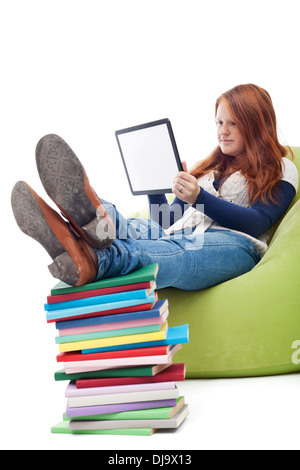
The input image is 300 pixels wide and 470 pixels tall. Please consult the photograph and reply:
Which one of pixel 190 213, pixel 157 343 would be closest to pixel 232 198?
pixel 190 213

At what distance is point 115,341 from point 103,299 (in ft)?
0.39

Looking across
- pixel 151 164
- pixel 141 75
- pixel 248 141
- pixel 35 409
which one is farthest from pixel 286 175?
pixel 141 75

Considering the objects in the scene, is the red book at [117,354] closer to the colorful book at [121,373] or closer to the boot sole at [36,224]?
the colorful book at [121,373]

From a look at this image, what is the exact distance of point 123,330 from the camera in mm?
1540

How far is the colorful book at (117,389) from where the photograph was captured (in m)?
1.52

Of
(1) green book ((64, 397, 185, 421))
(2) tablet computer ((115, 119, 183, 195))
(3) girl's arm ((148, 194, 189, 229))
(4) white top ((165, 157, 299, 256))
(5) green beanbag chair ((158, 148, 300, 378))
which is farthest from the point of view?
(3) girl's arm ((148, 194, 189, 229))

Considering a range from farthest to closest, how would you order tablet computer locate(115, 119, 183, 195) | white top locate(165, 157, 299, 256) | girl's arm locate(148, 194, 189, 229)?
girl's arm locate(148, 194, 189, 229) < white top locate(165, 157, 299, 256) < tablet computer locate(115, 119, 183, 195)

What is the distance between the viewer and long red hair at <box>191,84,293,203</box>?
87.3 inches

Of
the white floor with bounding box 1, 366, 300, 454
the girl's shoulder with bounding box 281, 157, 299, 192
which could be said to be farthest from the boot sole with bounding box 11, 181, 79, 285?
the girl's shoulder with bounding box 281, 157, 299, 192

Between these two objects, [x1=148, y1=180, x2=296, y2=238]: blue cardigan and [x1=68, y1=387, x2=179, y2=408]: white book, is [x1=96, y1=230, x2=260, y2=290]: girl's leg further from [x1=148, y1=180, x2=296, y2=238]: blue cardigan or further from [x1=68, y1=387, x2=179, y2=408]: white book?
[x1=68, y1=387, x2=179, y2=408]: white book

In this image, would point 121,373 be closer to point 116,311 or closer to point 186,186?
point 116,311

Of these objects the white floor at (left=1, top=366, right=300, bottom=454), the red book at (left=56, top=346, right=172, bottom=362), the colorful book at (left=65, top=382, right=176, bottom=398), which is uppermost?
the red book at (left=56, top=346, right=172, bottom=362)

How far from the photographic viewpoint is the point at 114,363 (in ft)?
5.07

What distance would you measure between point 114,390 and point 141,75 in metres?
2.37
